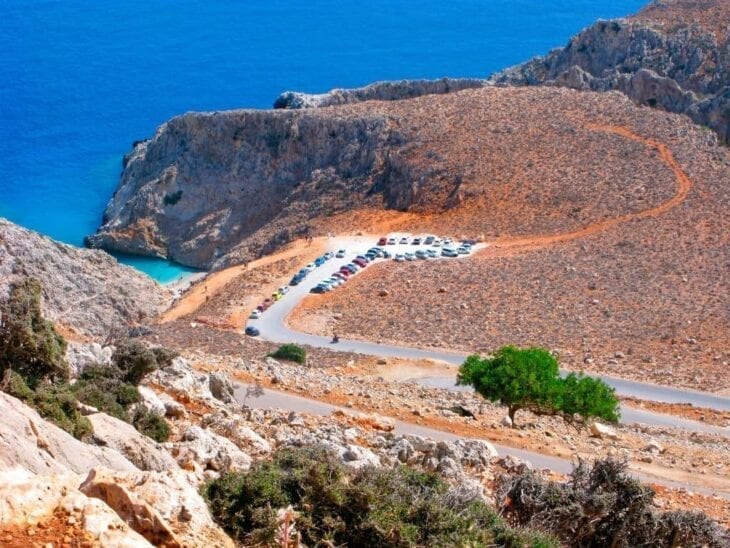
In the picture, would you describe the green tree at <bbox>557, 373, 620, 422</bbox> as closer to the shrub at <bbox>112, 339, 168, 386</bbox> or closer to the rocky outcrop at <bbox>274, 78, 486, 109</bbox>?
the shrub at <bbox>112, 339, 168, 386</bbox>

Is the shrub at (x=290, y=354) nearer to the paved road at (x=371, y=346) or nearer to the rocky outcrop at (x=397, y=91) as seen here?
the paved road at (x=371, y=346)

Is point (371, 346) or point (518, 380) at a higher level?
point (518, 380)

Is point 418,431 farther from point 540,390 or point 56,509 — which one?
point 56,509

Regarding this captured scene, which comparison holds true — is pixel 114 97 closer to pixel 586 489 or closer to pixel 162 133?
pixel 162 133

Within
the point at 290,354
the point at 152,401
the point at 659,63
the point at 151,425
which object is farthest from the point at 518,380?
the point at 659,63

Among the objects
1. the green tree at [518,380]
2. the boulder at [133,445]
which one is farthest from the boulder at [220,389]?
the green tree at [518,380]

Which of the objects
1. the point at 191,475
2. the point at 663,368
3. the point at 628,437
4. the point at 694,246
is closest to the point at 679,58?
the point at 694,246

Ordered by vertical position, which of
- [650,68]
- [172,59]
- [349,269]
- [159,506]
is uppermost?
[172,59]
